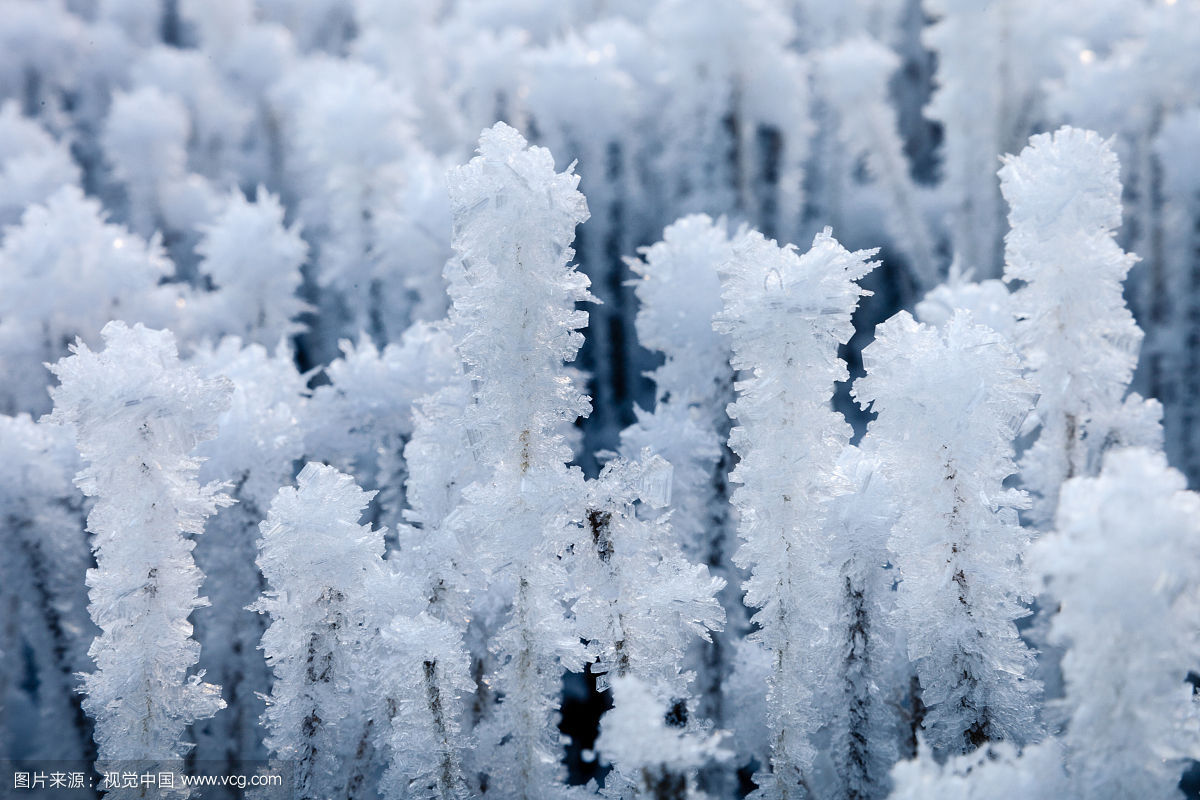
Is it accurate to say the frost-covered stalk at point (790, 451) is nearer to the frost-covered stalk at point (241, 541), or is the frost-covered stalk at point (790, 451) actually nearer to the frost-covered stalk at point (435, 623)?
the frost-covered stalk at point (435, 623)

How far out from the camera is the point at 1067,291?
41.4 inches

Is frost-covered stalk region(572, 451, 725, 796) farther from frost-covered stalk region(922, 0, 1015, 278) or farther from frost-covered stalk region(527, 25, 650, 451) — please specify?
frost-covered stalk region(922, 0, 1015, 278)

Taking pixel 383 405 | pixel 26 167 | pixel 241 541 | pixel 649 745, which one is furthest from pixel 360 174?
pixel 649 745

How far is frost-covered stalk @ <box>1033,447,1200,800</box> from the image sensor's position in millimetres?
656

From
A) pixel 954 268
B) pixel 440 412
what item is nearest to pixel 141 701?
pixel 440 412

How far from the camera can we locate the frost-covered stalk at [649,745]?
28.9 inches

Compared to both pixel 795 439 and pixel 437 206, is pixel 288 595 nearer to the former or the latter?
pixel 795 439

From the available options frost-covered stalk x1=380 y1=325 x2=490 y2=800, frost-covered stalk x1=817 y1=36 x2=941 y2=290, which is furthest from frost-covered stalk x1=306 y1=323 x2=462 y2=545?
frost-covered stalk x1=817 y1=36 x2=941 y2=290

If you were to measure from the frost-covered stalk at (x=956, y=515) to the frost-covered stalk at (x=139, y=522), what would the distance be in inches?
27.6

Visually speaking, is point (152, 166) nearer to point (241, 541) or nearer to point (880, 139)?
point (241, 541)

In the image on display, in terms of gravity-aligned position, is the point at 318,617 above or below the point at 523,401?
below

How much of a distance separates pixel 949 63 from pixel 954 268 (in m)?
1.26

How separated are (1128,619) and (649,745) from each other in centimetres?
38

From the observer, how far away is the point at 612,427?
7.72 ft
